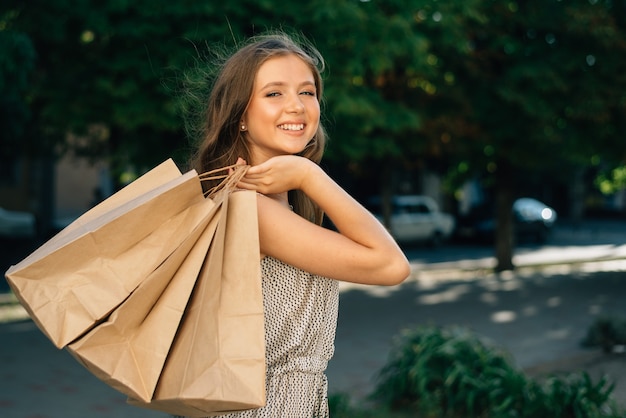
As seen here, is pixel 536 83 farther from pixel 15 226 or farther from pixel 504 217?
pixel 15 226

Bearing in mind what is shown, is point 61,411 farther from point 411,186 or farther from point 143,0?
point 411,186

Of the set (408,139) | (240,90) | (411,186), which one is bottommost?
(240,90)

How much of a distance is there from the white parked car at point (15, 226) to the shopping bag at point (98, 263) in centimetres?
1878

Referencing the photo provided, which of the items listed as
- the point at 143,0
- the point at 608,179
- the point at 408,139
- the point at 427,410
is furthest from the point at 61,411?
the point at 608,179

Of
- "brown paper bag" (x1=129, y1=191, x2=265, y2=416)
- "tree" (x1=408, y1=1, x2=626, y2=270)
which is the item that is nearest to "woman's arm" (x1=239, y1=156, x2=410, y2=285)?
"brown paper bag" (x1=129, y1=191, x2=265, y2=416)

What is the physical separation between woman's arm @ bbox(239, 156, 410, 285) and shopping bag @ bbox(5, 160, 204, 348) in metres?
0.23

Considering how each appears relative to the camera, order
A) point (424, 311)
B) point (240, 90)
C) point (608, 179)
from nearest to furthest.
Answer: point (240, 90)
point (424, 311)
point (608, 179)

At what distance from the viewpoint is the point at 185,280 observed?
1.73 meters

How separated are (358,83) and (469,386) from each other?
5654mm

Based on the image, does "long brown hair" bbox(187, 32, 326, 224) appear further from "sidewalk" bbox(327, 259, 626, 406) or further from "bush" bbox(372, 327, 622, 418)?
"sidewalk" bbox(327, 259, 626, 406)

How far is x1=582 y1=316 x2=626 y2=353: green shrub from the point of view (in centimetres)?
916

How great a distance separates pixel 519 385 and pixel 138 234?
4442 millimetres

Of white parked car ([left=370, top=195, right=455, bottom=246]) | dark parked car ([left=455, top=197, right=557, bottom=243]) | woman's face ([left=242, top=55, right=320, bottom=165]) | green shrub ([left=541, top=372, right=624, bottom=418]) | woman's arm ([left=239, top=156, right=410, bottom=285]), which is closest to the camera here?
woman's arm ([left=239, top=156, right=410, bottom=285])

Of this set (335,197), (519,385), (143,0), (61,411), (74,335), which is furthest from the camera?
(143,0)
